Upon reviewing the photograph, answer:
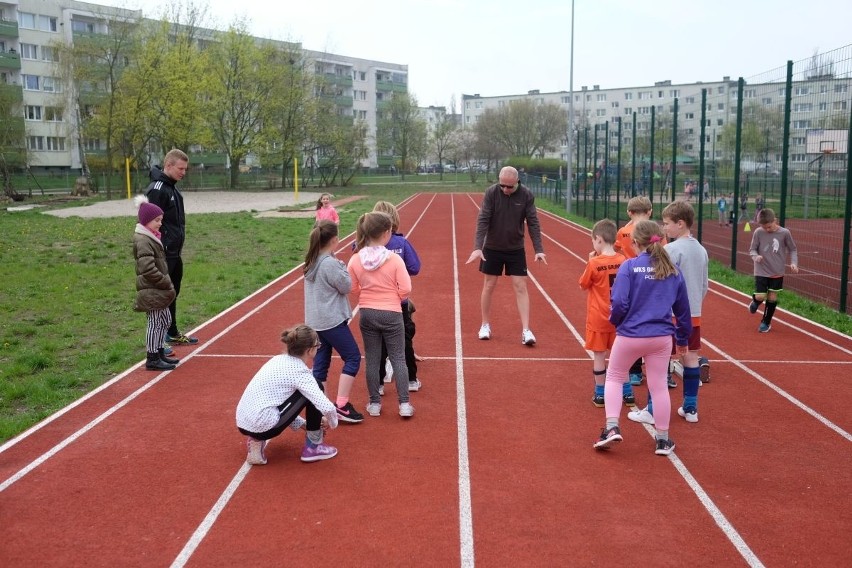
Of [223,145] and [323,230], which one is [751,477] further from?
[223,145]

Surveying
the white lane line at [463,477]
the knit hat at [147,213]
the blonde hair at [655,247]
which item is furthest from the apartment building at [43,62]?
the blonde hair at [655,247]

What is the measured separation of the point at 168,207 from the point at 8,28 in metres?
59.7

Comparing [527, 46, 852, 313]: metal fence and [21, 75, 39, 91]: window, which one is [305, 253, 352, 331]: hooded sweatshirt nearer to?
[527, 46, 852, 313]: metal fence

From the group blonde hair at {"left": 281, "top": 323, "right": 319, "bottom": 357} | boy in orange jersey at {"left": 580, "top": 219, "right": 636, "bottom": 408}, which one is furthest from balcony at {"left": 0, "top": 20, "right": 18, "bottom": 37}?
boy in orange jersey at {"left": 580, "top": 219, "right": 636, "bottom": 408}

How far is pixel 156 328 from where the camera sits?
23.1 ft

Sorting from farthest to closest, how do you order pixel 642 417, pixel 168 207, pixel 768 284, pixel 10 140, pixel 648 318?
pixel 10 140
pixel 768 284
pixel 168 207
pixel 642 417
pixel 648 318

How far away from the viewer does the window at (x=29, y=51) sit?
191ft

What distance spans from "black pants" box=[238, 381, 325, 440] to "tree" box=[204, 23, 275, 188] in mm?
45269

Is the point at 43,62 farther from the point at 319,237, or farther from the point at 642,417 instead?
the point at 642,417

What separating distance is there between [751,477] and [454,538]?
6.79ft

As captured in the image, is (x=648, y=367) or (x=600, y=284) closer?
(x=648, y=367)

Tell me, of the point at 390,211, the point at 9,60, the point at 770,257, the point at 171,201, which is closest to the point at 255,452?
the point at 390,211

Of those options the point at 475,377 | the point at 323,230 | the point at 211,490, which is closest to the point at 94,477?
the point at 211,490

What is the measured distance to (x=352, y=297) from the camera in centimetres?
1070
